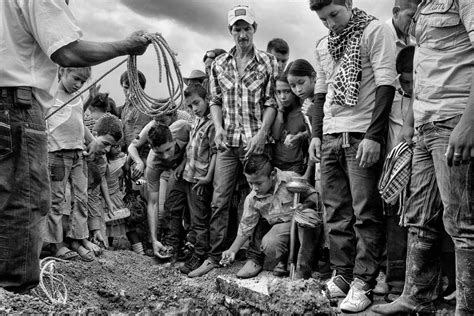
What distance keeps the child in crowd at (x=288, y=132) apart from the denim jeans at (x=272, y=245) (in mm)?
610

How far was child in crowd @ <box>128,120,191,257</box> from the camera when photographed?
616 cm

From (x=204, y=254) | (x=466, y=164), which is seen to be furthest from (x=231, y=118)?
(x=466, y=164)

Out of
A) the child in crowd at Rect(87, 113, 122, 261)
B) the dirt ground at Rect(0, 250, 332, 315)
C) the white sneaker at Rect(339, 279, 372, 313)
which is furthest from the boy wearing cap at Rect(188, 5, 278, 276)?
the white sneaker at Rect(339, 279, 372, 313)

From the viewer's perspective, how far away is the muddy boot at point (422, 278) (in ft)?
10.9

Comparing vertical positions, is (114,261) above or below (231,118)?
below

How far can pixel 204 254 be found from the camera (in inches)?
228

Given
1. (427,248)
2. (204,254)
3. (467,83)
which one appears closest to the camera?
(467,83)

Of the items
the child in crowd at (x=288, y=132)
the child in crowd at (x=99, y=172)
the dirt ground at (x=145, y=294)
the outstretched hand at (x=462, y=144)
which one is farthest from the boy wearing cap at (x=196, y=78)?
the outstretched hand at (x=462, y=144)

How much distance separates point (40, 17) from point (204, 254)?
11.0 feet

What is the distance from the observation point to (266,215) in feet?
17.2

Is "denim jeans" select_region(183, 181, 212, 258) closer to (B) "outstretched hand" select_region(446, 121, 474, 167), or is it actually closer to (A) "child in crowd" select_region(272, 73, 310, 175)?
(A) "child in crowd" select_region(272, 73, 310, 175)

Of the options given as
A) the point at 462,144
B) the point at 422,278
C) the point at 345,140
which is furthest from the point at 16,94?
the point at 422,278

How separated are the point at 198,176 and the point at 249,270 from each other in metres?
1.27

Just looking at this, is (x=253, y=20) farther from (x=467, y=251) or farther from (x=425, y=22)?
(x=467, y=251)
